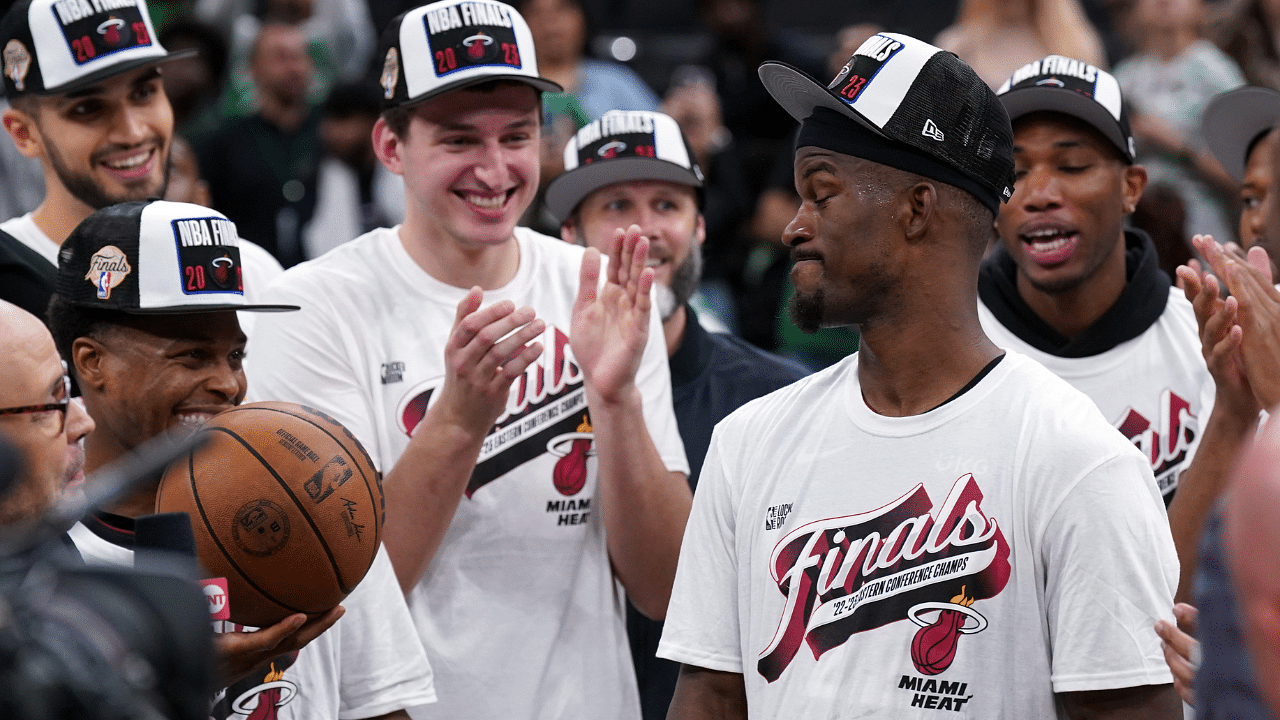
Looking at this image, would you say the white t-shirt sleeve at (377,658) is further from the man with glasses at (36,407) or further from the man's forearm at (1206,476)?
A: the man's forearm at (1206,476)

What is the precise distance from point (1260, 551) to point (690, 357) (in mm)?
3181

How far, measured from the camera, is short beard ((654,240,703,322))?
4.55m

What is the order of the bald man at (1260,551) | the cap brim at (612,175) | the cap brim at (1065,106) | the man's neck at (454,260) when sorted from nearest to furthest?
the bald man at (1260,551)
the man's neck at (454,260)
the cap brim at (1065,106)
the cap brim at (612,175)

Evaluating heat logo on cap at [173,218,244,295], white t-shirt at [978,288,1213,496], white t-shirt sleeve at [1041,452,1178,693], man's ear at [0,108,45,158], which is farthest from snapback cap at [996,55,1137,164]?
man's ear at [0,108,45,158]

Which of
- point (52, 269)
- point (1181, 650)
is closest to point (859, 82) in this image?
point (1181, 650)

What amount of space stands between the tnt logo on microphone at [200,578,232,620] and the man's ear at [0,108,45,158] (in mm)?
2179

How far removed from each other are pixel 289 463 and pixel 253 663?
389 millimetres

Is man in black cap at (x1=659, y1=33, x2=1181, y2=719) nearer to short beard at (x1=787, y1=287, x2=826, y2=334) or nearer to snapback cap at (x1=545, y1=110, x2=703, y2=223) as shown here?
short beard at (x1=787, y1=287, x2=826, y2=334)

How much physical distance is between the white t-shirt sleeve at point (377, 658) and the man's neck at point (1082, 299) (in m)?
2.08

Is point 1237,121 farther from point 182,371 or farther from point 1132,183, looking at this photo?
point 182,371

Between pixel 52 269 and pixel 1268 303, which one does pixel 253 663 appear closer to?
pixel 52 269

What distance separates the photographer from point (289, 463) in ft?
9.01

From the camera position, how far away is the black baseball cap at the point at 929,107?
2703 mm

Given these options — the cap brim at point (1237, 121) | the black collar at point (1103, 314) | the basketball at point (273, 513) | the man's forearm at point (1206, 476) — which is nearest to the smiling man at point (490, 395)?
the basketball at point (273, 513)
